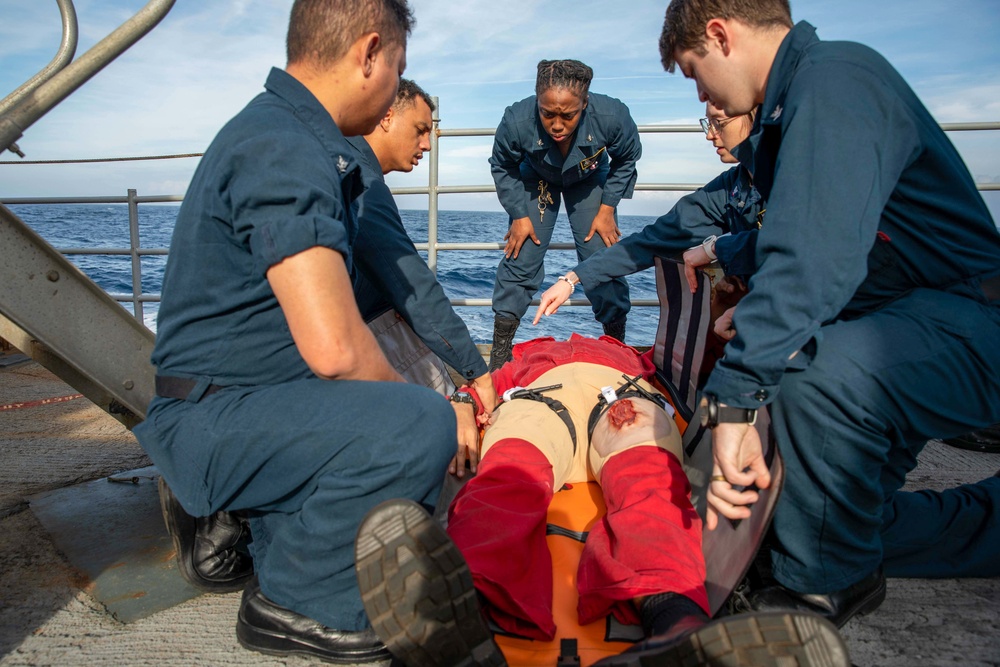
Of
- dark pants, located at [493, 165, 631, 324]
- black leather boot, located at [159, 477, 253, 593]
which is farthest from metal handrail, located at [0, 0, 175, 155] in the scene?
dark pants, located at [493, 165, 631, 324]

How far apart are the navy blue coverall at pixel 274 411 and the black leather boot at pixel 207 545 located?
1.01ft

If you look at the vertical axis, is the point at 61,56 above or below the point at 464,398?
above

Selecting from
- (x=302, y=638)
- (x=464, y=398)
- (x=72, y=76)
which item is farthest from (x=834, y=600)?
(x=72, y=76)

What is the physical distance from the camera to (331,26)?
1.70 metres

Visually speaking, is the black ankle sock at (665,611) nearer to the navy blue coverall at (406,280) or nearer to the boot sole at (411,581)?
the boot sole at (411,581)

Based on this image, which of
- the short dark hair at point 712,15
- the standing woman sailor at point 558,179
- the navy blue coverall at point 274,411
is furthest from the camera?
the standing woman sailor at point 558,179

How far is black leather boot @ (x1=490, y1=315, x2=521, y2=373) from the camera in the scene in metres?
4.73

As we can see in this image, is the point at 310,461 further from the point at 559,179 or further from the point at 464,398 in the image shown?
the point at 559,179

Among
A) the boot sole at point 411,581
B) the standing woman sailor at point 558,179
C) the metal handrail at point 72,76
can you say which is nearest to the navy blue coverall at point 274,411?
the boot sole at point 411,581

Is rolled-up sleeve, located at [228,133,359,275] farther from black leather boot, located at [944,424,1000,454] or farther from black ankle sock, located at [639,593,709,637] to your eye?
black leather boot, located at [944,424,1000,454]

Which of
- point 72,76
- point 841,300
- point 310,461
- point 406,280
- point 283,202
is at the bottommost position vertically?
point 310,461

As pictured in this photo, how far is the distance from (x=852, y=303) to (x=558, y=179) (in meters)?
2.94

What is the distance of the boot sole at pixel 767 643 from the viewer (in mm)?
1137

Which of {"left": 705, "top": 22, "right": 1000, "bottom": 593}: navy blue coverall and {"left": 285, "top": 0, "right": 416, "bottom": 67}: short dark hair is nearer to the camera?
{"left": 705, "top": 22, "right": 1000, "bottom": 593}: navy blue coverall
